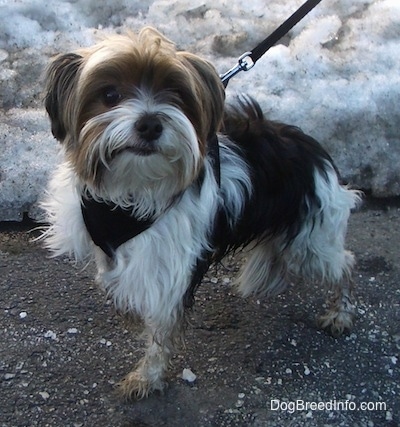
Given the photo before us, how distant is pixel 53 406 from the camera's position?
10.0 ft

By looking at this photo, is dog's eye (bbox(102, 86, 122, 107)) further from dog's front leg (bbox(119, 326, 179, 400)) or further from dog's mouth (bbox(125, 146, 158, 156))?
dog's front leg (bbox(119, 326, 179, 400))

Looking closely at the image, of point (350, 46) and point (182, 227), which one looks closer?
point (182, 227)

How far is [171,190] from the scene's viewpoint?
8.77ft

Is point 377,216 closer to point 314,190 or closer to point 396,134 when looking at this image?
point 396,134

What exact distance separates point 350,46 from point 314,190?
2.49 metres

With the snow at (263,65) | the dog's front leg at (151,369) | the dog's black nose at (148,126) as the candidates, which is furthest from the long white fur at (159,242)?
the snow at (263,65)

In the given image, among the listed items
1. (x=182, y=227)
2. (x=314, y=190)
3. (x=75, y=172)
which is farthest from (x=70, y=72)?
(x=314, y=190)

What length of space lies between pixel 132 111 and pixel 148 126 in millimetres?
80

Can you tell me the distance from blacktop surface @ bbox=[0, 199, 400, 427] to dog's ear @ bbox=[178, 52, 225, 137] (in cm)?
117

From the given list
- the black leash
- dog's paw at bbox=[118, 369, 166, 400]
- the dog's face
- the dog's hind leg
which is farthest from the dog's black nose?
the dog's hind leg

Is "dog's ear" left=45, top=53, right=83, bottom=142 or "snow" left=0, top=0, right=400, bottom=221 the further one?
"snow" left=0, top=0, right=400, bottom=221

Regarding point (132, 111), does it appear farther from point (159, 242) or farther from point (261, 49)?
point (261, 49)

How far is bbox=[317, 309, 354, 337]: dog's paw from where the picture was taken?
3.55m

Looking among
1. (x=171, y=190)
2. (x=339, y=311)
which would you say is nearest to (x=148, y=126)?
(x=171, y=190)
